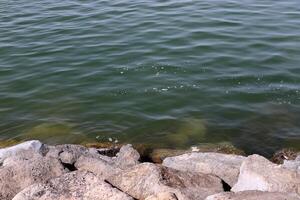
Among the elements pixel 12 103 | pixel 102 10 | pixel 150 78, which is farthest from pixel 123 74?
pixel 102 10

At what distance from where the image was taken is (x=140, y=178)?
6.79 meters

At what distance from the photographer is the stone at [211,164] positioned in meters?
7.64

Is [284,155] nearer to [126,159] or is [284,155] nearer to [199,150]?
[199,150]

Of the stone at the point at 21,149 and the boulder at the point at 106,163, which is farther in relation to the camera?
the stone at the point at 21,149

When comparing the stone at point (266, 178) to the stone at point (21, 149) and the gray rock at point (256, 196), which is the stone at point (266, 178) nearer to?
the gray rock at point (256, 196)

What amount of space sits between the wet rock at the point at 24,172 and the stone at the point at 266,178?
289 cm

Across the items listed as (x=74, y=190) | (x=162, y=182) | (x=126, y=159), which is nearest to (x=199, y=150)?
(x=126, y=159)

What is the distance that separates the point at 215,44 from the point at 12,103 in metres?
6.52

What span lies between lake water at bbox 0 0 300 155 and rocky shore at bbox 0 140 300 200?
7.84ft

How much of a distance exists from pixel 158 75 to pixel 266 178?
675 cm

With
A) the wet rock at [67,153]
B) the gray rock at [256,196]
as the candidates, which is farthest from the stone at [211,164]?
the wet rock at [67,153]

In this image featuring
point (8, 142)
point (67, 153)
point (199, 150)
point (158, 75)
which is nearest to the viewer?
point (67, 153)

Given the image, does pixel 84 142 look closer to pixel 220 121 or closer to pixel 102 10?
pixel 220 121

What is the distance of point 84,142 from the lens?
419 inches
